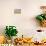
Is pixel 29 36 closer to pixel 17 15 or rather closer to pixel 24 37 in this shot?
pixel 24 37

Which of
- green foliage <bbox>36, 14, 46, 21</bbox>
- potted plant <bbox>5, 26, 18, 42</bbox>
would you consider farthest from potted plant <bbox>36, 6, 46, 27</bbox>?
potted plant <bbox>5, 26, 18, 42</bbox>

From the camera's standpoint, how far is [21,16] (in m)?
2.86

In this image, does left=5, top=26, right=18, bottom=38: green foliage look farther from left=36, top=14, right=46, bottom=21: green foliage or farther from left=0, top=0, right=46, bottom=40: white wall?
left=36, top=14, right=46, bottom=21: green foliage

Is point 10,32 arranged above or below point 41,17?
below

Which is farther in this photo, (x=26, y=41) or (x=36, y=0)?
(x=36, y=0)

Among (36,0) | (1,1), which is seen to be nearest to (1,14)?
(1,1)

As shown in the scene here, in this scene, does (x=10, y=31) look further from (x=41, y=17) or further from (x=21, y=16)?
(x=41, y=17)

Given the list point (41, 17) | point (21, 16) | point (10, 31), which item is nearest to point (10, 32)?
point (10, 31)

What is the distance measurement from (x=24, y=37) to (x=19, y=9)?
0.45m

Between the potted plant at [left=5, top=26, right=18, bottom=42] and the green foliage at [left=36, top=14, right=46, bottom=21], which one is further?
the green foliage at [left=36, top=14, right=46, bottom=21]

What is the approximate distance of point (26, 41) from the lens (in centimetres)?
263

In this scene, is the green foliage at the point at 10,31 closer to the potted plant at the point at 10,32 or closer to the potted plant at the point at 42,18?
the potted plant at the point at 10,32

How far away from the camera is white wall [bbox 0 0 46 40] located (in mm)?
2855

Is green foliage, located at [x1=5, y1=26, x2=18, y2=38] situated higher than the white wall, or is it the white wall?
the white wall
